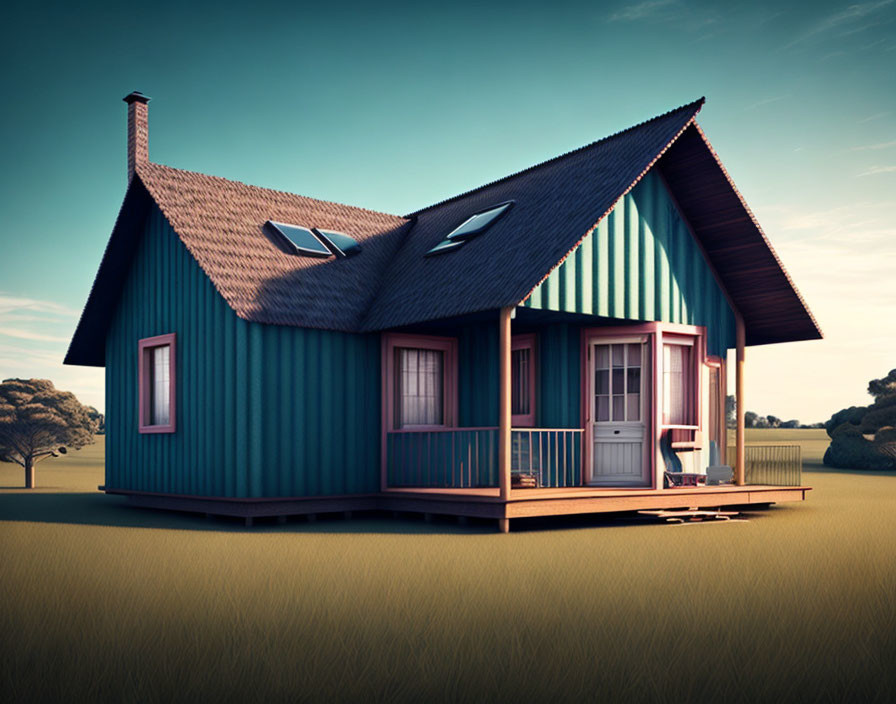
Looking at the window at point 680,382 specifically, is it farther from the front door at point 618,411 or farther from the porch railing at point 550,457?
the porch railing at point 550,457

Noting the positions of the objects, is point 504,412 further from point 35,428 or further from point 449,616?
point 35,428

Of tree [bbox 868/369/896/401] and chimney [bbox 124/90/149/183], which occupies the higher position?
chimney [bbox 124/90/149/183]

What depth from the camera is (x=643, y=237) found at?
14828 mm

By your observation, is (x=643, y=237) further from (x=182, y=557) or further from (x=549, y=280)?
(x=182, y=557)

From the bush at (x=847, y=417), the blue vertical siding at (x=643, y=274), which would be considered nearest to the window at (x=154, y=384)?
the blue vertical siding at (x=643, y=274)

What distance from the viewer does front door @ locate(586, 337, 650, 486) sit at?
590 inches

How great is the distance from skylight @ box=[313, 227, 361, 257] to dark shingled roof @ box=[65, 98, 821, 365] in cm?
25

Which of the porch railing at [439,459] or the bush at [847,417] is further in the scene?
the bush at [847,417]

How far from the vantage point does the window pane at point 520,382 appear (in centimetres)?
1574

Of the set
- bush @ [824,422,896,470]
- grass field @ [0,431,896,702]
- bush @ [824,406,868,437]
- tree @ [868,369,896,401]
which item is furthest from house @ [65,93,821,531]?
tree @ [868,369,896,401]

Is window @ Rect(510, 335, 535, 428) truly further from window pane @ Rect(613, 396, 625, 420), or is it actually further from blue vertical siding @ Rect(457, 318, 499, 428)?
window pane @ Rect(613, 396, 625, 420)

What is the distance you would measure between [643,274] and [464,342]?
346 cm

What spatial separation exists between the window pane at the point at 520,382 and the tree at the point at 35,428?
14178mm

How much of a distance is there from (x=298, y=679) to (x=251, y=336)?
30.8 feet
